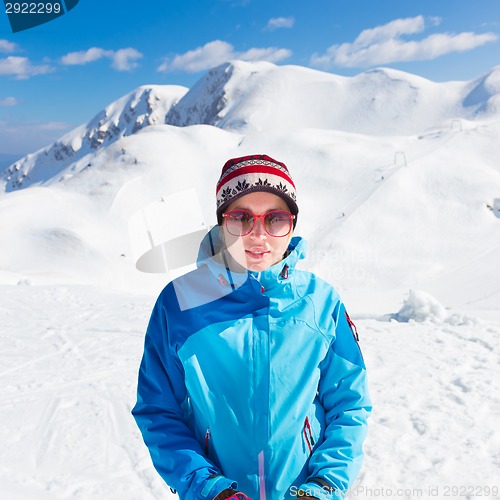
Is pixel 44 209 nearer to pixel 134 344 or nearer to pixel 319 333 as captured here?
pixel 134 344

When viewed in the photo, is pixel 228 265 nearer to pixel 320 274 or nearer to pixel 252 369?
pixel 252 369

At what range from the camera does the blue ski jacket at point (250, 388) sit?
193cm

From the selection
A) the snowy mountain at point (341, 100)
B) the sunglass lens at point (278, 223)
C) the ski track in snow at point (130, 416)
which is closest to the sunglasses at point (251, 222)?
the sunglass lens at point (278, 223)

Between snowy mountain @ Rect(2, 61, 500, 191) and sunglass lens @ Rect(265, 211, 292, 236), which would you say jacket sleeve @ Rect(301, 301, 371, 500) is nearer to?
sunglass lens @ Rect(265, 211, 292, 236)

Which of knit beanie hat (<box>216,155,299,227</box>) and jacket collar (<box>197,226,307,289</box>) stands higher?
knit beanie hat (<box>216,155,299,227</box>)

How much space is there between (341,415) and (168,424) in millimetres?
780

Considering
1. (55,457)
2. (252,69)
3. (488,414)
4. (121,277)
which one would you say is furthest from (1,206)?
(252,69)

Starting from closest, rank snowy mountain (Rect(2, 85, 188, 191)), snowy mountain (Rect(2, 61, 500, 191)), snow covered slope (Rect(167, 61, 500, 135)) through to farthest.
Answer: snow covered slope (Rect(167, 61, 500, 135)) → snowy mountain (Rect(2, 61, 500, 191)) → snowy mountain (Rect(2, 85, 188, 191))

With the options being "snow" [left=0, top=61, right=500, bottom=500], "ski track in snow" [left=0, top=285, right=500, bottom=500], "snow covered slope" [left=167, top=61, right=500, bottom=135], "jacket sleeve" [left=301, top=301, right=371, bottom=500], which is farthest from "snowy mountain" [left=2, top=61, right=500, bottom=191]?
"jacket sleeve" [left=301, top=301, right=371, bottom=500]

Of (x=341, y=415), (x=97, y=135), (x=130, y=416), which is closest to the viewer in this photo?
(x=341, y=415)

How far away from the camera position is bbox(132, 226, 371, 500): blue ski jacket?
1.93 meters

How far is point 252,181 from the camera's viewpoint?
2.08 metres

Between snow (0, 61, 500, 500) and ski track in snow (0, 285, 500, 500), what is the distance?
0.07 ft

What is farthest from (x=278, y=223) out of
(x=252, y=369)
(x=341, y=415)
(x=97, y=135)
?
(x=97, y=135)
